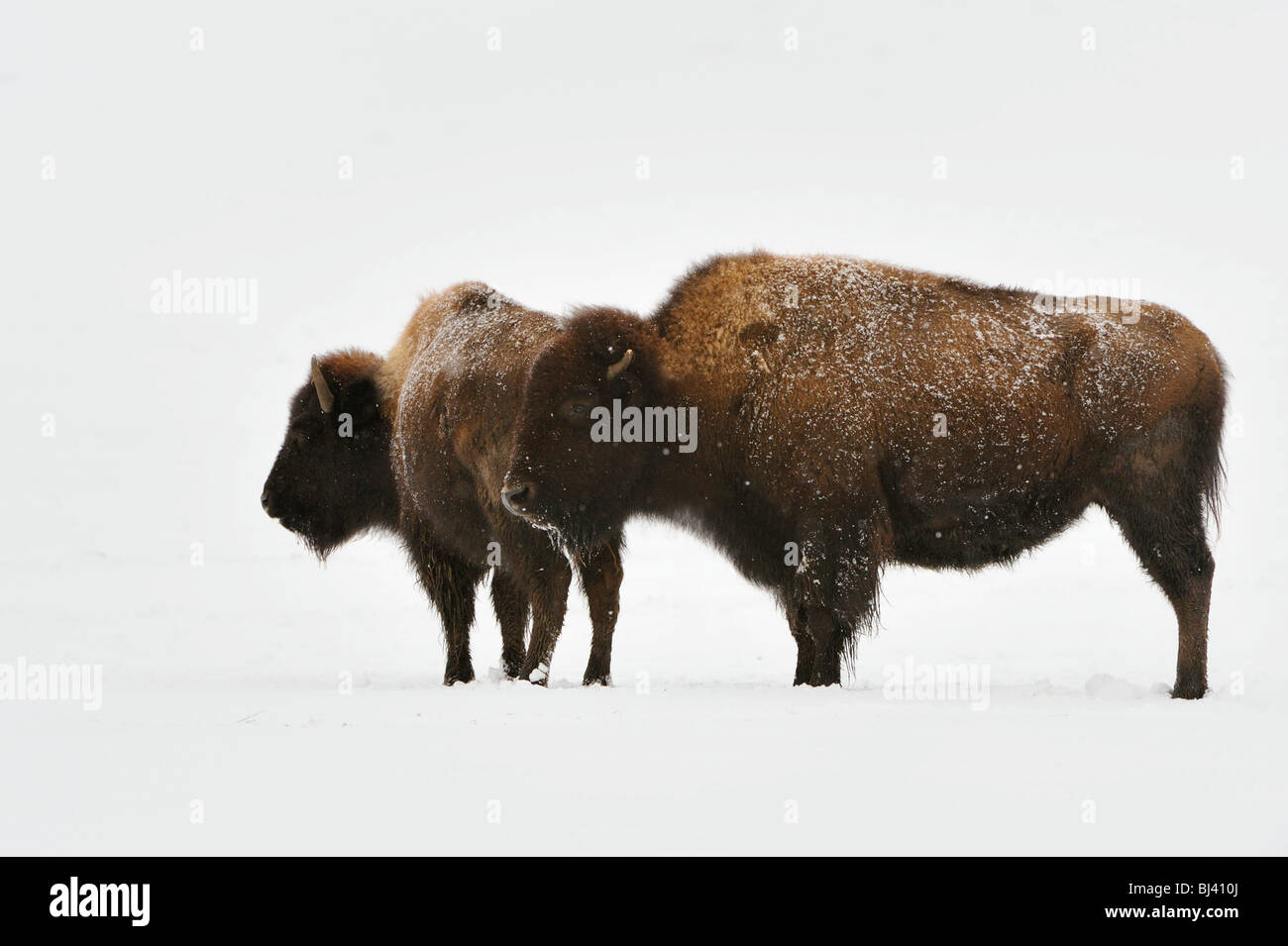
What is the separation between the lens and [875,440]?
30.4ft

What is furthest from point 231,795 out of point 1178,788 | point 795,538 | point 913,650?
point 913,650

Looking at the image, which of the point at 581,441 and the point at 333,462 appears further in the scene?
the point at 333,462

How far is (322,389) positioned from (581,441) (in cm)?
288

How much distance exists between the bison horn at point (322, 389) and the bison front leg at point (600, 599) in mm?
2623

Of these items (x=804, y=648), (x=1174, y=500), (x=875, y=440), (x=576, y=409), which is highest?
(x=576, y=409)

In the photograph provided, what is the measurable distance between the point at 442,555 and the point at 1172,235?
28555 mm

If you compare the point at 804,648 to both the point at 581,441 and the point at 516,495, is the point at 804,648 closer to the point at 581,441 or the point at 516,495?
the point at 581,441

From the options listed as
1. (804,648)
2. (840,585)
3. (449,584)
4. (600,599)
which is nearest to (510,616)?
(449,584)

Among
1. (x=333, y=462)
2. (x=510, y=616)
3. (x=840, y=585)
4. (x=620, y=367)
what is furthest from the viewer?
(x=333, y=462)

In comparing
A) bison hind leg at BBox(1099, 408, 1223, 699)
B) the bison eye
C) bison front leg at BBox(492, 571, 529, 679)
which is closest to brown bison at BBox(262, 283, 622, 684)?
bison front leg at BBox(492, 571, 529, 679)

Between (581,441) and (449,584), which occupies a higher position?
(581,441)

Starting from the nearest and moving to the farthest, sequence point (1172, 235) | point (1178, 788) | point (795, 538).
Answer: point (1178, 788), point (795, 538), point (1172, 235)

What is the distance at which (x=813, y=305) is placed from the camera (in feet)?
32.1

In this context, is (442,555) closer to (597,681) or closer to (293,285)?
(597,681)
